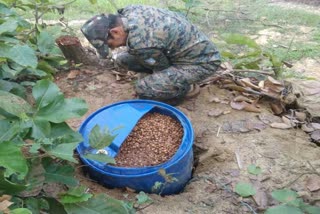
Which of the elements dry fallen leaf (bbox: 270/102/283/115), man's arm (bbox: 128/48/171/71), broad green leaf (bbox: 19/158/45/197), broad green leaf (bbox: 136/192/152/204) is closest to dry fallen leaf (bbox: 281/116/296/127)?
dry fallen leaf (bbox: 270/102/283/115)

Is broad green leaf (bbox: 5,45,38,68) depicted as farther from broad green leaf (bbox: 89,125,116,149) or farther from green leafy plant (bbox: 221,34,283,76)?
green leafy plant (bbox: 221,34,283,76)

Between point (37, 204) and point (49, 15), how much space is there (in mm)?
3614

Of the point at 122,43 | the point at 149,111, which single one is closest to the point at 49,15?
the point at 122,43

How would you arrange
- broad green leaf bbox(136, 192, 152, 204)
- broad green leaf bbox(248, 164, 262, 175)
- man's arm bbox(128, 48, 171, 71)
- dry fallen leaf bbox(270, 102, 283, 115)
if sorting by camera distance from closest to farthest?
1. broad green leaf bbox(136, 192, 152, 204)
2. broad green leaf bbox(248, 164, 262, 175)
3. man's arm bbox(128, 48, 171, 71)
4. dry fallen leaf bbox(270, 102, 283, 115)

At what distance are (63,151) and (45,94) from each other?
25 centimetres

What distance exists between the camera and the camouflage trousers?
3117 millimetres

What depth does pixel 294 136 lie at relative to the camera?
9.29 feet

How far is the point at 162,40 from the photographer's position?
298 centimetres

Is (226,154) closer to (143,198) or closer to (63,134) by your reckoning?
(143,198)

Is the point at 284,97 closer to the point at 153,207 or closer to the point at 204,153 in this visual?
the point at 204,153

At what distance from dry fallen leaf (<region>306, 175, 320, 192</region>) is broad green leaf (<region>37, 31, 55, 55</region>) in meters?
1.69

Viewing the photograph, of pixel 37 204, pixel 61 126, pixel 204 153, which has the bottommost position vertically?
pixel 204 153

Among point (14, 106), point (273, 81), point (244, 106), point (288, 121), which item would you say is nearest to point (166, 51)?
point (244, 106)

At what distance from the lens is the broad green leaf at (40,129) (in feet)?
5.32
